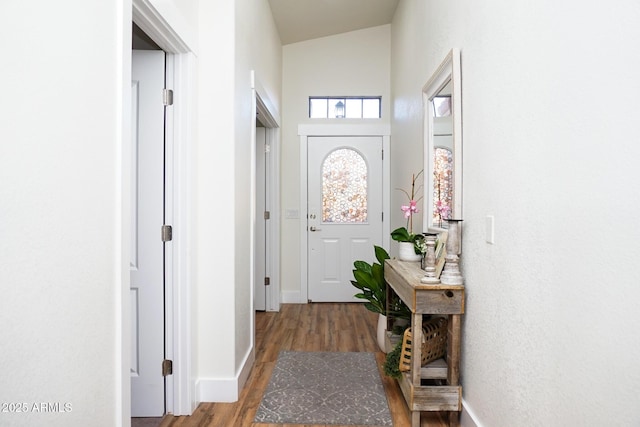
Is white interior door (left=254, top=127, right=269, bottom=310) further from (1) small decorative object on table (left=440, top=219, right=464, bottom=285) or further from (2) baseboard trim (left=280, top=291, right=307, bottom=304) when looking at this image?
(1) small decorative object on table (left=440, top=219, right=464, bottom=285)

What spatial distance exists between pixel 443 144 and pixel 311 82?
2857 mm

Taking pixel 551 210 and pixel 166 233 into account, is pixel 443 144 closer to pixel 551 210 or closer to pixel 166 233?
pixel 551 210

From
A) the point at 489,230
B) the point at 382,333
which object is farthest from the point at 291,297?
the point at 489,230

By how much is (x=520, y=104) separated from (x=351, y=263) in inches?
140

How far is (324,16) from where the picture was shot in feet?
14.4

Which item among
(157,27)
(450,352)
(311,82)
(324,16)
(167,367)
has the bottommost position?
(167,367)

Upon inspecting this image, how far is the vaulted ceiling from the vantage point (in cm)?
408

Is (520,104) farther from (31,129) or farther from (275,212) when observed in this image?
(275,212)

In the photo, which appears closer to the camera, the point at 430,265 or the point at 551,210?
the point at 551,210

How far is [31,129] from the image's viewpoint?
1023 mm

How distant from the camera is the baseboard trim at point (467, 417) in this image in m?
1.90

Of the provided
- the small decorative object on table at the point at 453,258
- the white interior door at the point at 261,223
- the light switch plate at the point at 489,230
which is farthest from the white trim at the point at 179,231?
the white interior door at the point at 261,223

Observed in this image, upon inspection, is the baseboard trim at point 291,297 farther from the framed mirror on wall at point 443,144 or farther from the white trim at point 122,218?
the white trim at point 122,218

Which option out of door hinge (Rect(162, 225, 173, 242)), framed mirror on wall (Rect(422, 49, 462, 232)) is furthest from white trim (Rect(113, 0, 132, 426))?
framed mirror on wall (Rect(422, 49, 462, 232))
